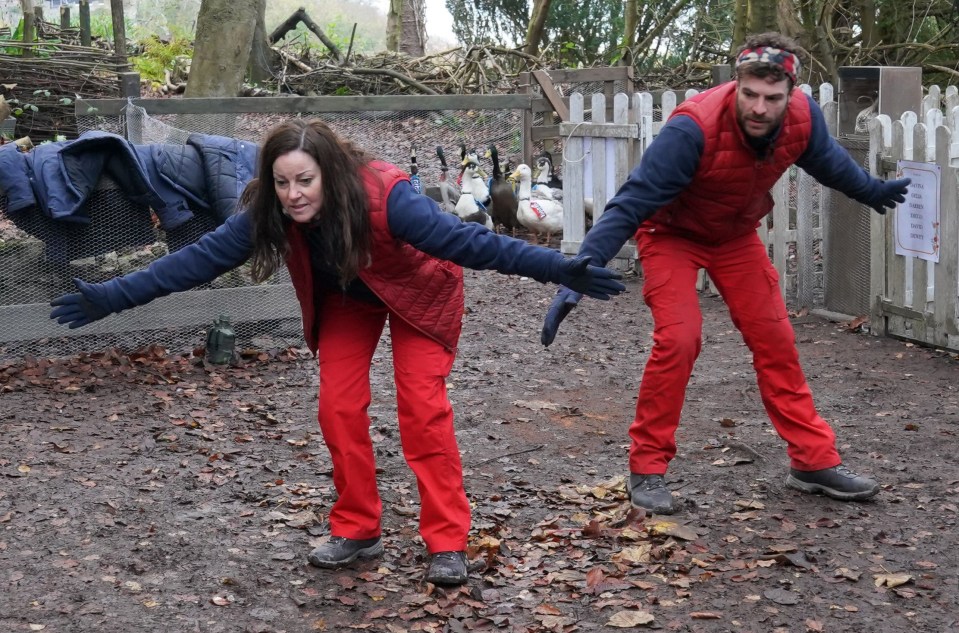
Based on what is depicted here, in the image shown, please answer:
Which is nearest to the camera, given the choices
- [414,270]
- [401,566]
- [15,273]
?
[414,270]

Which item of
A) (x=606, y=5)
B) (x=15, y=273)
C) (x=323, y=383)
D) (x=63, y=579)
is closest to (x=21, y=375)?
(x=15, y=273)

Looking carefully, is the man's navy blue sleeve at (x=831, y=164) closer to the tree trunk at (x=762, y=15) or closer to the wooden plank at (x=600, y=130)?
the wooden plank at (x=600, y=130)

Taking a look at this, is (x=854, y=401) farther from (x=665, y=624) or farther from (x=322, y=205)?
(x=322, y=205)

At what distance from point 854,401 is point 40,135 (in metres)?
11.4

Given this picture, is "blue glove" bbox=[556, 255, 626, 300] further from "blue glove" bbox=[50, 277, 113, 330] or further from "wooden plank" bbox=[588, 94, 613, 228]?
"wooden plank" bbox=[588, 94, 613, 228]

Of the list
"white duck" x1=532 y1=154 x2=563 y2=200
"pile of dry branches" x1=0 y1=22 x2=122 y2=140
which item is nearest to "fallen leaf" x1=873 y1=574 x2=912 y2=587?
"white duck" x1=532 y1=154 x2=563 y2=200

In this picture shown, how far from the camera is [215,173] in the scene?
750 centimetres

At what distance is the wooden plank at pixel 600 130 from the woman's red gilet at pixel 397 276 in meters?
6.72

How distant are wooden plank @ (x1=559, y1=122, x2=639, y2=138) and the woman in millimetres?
6746

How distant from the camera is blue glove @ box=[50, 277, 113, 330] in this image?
399cm

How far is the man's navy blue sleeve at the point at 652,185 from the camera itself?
14.4 feet

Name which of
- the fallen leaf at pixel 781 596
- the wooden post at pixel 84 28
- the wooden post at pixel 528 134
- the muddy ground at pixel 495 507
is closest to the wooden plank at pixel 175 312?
the muddy ground at pixel 495 507

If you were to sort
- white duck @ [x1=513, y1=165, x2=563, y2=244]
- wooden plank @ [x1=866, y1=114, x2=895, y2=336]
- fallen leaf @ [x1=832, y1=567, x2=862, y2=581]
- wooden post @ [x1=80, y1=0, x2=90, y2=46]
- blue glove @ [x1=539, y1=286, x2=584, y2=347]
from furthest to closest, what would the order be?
wooden post @ [x1=80, y1=0, x2=90, y2=46] < white duck @ [x1=513, y1=165, x2=563, y2=244] < wooden plank @ [x1=866, y1=114, x2=895, y2=336] < blue glove @ [x1=539, y1=286, x2=584, y2=347] < fallen leaf @ [x1=832, y1=567, x2=862, y2=581]

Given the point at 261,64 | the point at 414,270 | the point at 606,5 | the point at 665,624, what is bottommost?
the point at 665,624
